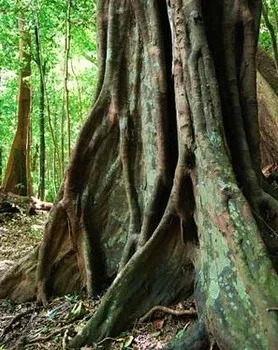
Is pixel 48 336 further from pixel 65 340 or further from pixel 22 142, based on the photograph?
pixel 22 142

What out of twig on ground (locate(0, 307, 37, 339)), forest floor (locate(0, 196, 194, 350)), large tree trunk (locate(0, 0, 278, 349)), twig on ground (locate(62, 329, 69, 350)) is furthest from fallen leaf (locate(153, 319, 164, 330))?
twig on ground (locate(0, 307, 37, 339))

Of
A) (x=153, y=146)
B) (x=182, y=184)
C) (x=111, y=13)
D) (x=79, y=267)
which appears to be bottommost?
(x=79, y=267)

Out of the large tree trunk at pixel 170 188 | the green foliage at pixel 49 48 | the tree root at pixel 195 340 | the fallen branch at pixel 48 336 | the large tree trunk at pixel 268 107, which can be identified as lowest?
the fallen branch at pixel 48 336

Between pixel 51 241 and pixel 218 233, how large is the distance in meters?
2.61

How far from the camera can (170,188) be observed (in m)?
4.83

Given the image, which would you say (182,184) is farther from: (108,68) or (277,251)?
(108,68)

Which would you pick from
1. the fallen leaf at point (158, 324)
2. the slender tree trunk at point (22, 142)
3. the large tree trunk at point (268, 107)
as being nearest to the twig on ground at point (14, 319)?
the fallen leaf at point (158, 324)

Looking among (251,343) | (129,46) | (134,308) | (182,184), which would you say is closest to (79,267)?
(134,308)

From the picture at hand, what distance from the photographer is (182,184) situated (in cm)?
431

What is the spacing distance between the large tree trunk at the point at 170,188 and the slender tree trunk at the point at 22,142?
8459mm

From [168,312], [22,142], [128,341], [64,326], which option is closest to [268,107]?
[168,312]

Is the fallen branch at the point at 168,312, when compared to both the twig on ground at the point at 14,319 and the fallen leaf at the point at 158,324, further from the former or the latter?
the twig on ground at the point at 14,319

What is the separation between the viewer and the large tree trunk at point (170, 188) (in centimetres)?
365

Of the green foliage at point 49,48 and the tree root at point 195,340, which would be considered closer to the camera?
the tree root at point 195,340
